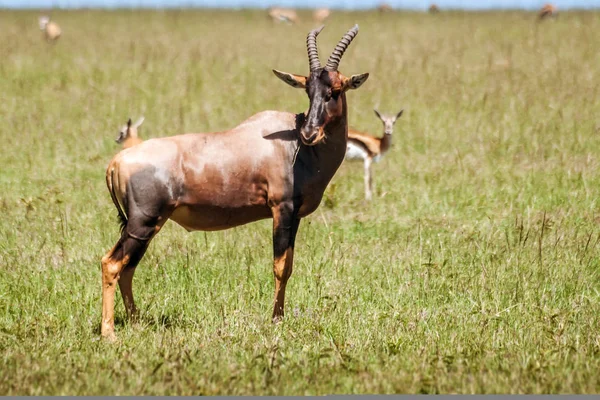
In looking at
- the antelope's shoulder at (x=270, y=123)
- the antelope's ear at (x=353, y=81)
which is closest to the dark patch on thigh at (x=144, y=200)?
the antelope's shoulder at (x=270, y=123)

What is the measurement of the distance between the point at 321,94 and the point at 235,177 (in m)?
0.96

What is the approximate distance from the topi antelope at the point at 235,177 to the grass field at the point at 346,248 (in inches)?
22.1

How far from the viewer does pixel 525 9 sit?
4625cm

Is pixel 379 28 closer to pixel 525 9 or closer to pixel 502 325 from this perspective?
pixel 525 9

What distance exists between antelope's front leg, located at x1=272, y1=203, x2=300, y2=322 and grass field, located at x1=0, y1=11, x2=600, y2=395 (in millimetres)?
196

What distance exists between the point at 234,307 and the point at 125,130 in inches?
340

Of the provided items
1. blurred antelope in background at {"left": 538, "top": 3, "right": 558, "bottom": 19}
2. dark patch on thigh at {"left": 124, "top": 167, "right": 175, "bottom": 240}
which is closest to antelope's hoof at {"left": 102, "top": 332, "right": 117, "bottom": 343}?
dark patch on thigh at {"left": 124, "top": 167, "right": 175, "bottom": 240}

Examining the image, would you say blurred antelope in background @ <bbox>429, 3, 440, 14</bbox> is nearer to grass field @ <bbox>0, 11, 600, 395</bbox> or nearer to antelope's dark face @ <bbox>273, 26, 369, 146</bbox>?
grass field @ <bbox>0, 11, 600, 395</bbox>

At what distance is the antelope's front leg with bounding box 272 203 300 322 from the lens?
7941 millimetres

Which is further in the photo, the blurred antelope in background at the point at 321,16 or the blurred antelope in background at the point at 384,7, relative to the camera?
the blurred antelope in background at the point at 384,7

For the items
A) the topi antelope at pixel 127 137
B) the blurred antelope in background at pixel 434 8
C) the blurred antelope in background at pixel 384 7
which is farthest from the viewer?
the blurred antelope in background at pixel 384 7

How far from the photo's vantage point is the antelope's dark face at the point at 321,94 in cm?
770

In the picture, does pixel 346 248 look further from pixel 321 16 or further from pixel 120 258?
pixel 321 16

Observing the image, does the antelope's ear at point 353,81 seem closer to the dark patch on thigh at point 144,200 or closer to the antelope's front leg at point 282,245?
the antelope's front leg at point 282,245
